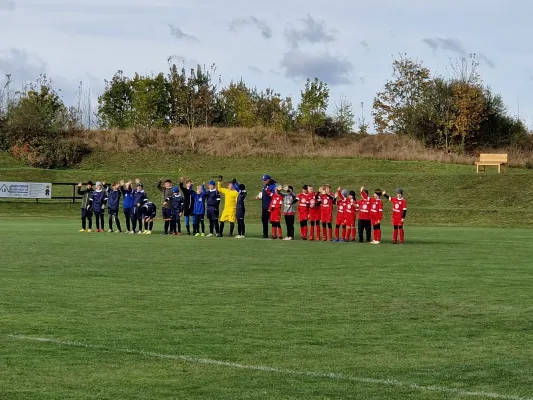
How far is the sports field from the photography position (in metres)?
8.54

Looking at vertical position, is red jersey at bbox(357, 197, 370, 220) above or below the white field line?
above

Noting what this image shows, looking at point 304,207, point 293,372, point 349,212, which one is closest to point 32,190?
point 304,207

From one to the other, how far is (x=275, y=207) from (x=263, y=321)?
22.2 m

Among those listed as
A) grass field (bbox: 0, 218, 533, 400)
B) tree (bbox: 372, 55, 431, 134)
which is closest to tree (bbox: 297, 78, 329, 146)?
tree (bbox: 372, 55, 431, 134)

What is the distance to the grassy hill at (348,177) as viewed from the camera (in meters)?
48.8

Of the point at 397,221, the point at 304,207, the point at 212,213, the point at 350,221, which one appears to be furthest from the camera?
the point at 212,213

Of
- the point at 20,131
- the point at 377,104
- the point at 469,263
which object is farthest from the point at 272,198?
the point at 377,104

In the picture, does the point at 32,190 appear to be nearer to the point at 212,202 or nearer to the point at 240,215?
the point at 212,202

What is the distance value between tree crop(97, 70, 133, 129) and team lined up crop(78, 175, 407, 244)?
54.1 m

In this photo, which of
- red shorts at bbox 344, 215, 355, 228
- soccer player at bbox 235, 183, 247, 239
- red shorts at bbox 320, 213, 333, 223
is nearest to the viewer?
red shorts at bbox 344, 215, 355, 228

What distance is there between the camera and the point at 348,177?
59.0 meters

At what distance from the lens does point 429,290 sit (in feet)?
53.2

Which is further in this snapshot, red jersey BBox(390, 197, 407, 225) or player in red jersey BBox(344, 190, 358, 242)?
player in red jersey BBox(344, 190, 358, 242)

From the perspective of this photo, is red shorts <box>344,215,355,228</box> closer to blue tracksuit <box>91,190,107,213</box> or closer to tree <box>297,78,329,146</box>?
blue tracksuit <box>91,190,107,213</box>
